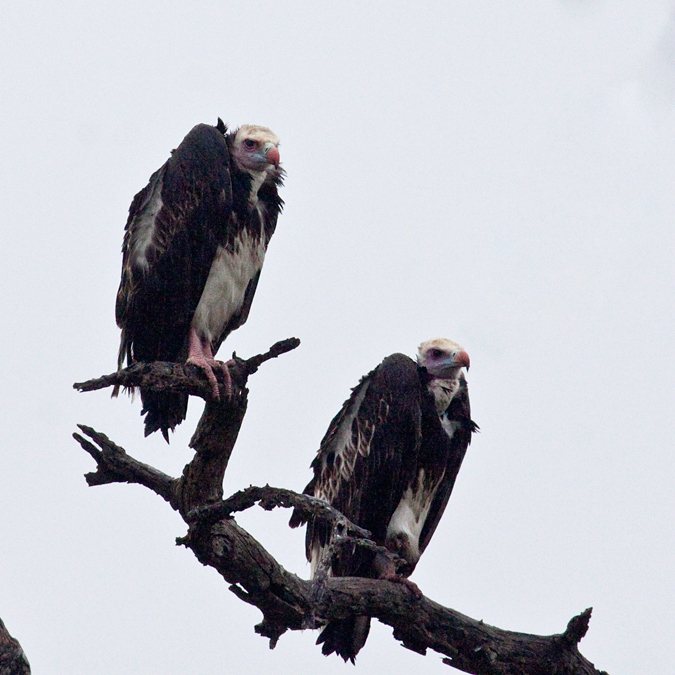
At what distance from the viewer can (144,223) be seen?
800 centimetres

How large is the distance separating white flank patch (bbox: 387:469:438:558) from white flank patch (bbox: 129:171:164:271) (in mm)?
2660

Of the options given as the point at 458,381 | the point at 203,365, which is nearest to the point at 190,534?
the point at 203,365

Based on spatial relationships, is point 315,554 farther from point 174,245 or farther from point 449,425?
point 174,245

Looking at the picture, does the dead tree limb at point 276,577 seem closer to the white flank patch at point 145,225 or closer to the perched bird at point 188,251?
the perched bird at point 188,251

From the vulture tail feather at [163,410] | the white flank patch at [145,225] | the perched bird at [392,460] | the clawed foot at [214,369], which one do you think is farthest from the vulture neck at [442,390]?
the white flank patch at [145,225]

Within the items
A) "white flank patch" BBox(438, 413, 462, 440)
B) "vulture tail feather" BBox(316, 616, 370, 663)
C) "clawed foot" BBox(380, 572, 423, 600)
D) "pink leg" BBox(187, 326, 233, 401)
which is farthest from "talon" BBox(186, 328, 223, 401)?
"vulture tail feather" BBox(316, 616, 370, 663)

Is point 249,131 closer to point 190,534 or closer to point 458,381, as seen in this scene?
point 458,381

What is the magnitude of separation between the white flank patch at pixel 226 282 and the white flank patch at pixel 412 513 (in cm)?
194

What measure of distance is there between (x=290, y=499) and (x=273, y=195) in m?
3.30

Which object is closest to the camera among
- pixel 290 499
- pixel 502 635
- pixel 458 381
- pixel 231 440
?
pixel 290 499

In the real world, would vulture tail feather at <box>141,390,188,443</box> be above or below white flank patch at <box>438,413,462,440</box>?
below

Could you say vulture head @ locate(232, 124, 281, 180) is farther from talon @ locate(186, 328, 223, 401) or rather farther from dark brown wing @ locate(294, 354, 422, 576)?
dark brown wing @ locate(294, 354, 422, 576)

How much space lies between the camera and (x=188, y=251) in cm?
777

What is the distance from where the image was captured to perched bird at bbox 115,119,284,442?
7773 mm
